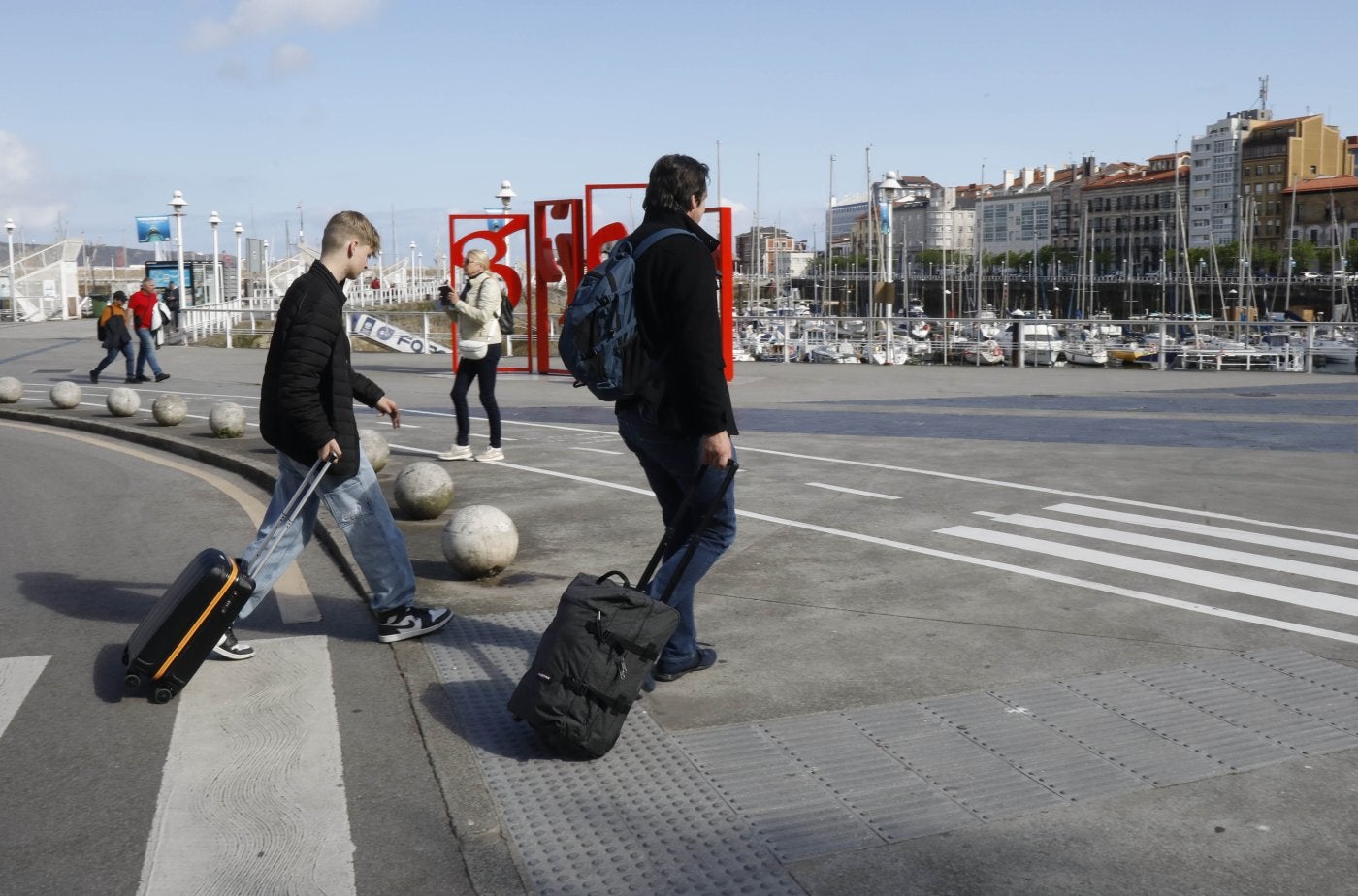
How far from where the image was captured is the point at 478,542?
7.26m

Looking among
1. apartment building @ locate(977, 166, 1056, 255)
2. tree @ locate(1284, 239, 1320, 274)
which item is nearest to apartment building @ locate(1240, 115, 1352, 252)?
tree @ locate(1284, 239, 1320, 274)

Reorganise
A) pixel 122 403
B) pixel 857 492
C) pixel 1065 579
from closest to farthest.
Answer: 1. pixel 1065 579
2. pixel 857 492
3. pixel 122 403

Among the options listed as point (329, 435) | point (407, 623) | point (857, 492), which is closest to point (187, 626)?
point (329, 435)

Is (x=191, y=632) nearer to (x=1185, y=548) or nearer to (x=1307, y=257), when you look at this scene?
(x=1185, y=548)

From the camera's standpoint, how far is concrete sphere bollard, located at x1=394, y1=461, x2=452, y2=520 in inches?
357

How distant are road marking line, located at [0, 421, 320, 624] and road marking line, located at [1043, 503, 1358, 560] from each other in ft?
17.3

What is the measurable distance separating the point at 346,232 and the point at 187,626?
1875 millimetres

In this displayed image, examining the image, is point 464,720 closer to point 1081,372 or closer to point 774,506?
point 774,506

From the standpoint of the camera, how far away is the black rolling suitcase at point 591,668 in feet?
15.3

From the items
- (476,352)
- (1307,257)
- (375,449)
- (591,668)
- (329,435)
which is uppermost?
(1307,257)

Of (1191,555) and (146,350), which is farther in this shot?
(146,350)

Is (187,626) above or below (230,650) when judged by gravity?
above

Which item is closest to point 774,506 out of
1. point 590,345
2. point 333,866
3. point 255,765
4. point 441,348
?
point 590,345

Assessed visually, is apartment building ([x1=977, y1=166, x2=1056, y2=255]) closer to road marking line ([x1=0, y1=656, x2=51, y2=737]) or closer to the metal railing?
the metal railing
